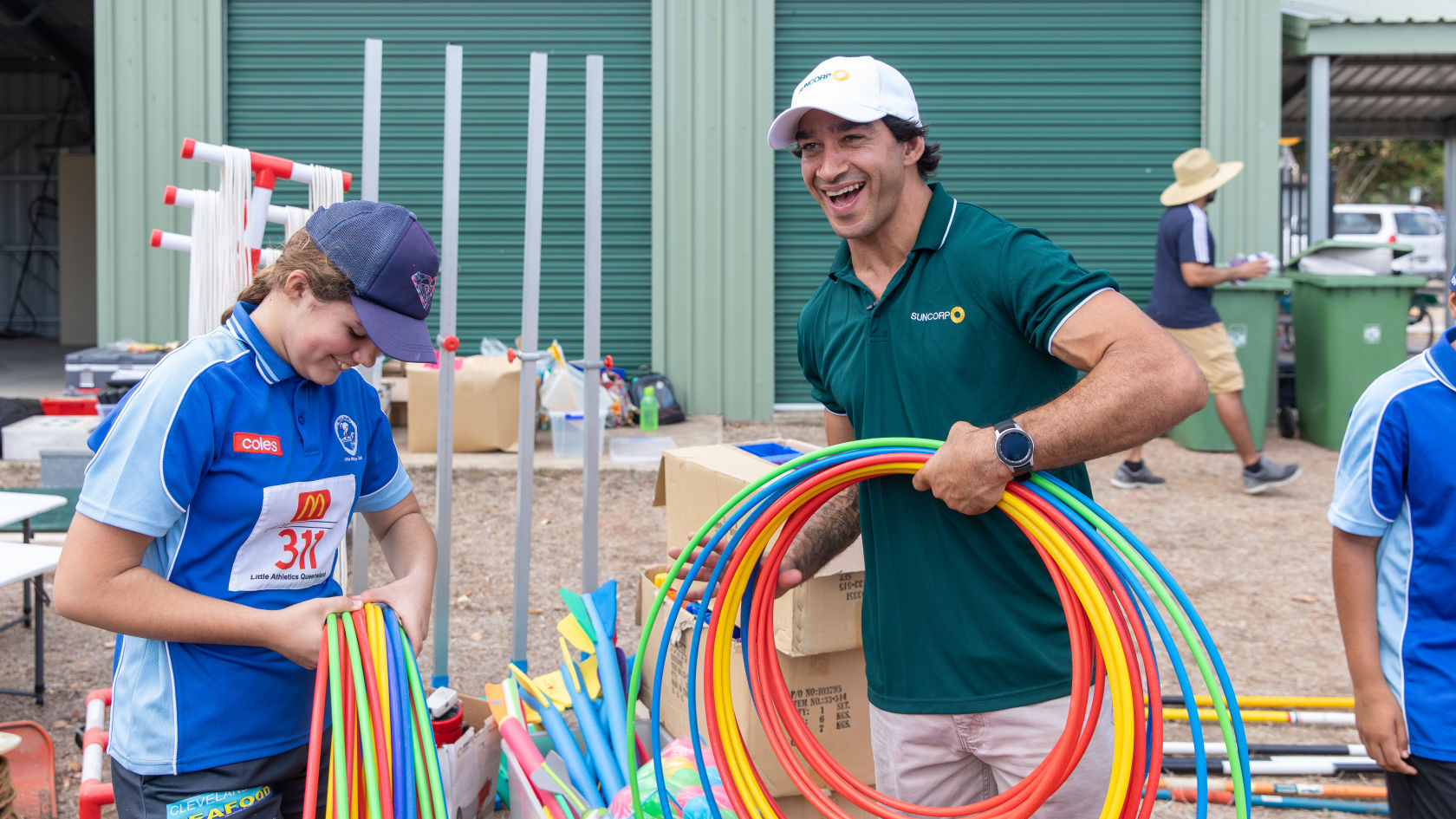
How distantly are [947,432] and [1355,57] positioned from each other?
9617mm

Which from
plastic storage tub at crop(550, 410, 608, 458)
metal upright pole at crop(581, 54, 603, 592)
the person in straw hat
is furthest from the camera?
plastic storage tub at crop(550, 410, 608, 458)

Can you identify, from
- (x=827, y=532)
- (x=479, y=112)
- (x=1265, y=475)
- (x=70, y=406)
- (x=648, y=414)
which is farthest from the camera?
(x=479, y=112)

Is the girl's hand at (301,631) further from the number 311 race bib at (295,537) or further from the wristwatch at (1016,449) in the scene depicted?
the wristwatch at (1016,449)

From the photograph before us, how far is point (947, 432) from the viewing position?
1.85m

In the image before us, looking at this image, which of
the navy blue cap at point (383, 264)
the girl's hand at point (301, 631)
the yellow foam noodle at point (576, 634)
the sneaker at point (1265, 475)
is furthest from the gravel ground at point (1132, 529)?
the navy blue cap at point (383, 264)

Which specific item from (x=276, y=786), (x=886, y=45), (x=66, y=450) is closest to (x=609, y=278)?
(x=886, y=45)

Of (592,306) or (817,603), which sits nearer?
(817,603)

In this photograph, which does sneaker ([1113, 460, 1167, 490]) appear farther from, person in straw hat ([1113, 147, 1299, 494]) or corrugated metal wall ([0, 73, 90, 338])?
corrugated metal wall ([0, 73, 90, 338])

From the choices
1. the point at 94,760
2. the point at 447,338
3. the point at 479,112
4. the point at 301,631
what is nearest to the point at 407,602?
the point at 301,631

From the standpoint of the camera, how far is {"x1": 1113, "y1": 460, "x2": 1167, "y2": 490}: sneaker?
22.9 ft

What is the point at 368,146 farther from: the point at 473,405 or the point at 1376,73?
the point at 1376,73

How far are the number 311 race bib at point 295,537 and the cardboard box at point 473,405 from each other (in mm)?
5107

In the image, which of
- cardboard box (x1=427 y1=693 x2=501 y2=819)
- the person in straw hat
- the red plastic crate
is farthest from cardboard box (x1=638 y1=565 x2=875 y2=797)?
the red plastic crate

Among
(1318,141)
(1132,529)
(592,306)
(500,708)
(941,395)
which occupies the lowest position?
(500,708)
